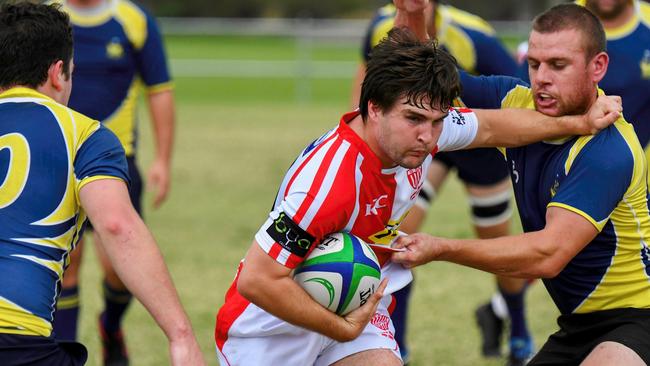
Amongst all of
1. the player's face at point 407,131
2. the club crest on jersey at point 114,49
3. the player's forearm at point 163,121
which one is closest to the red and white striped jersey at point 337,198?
the player's face at point 407,131

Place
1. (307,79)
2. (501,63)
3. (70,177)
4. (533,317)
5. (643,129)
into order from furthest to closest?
1. (307,79)
2. (533,317)
3. (501,63)
4. (643,129)
5. (70,177)

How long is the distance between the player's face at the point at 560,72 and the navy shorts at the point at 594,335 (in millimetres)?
867

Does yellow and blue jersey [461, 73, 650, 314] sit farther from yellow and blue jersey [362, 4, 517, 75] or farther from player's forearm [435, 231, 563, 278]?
yellow and blue jersey [362, 4, 517, 75]

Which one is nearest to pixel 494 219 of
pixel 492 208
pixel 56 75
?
pixel 492 208

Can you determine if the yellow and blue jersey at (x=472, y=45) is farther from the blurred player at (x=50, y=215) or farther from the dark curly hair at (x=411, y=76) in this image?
the blurred player at (x=50, y=215)

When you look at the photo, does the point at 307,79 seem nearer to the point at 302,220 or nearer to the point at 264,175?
the point at 264,175

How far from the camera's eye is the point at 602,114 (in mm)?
4262

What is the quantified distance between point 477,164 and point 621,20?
122cm

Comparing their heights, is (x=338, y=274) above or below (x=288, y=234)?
below

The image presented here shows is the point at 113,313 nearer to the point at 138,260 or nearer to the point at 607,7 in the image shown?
the point at 138,260

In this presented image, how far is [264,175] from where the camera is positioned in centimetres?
1402

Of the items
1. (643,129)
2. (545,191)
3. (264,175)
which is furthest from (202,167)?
(545,191)

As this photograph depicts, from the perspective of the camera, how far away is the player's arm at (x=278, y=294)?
12.5 feet

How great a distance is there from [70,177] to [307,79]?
884 inches
